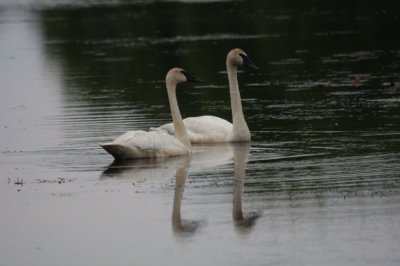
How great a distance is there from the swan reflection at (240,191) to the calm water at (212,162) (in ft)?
0.10

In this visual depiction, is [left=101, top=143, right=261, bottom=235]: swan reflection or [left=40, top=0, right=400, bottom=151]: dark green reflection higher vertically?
[left=40, top=0, right=400, bottom=151]: dark green reflection

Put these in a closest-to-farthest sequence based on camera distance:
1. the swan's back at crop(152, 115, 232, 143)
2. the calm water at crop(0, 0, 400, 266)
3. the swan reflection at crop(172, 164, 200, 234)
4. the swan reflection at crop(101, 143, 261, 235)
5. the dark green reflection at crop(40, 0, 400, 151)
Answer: the calm water at crop(0, 0, 400, 266) → the swan reflection at crop(172, 164, 200, 234) → the swan reflection at crop(101, 143, 261, 235) → the swan's back at crop(152, 115, 232, 143) → the dark green reflection at crop(40, 0, 400, 151)

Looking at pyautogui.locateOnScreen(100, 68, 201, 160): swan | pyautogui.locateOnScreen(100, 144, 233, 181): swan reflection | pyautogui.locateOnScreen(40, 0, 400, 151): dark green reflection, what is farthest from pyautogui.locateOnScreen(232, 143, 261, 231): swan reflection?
pyautogui.locateOnScreen(40, 0, 400, 151): dark green reflection

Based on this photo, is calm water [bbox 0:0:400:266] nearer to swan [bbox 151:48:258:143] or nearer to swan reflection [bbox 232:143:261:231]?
swan reflection [bbox 232:143:261:231]

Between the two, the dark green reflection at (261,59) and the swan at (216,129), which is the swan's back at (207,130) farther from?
the dark green reflection at (261,59)

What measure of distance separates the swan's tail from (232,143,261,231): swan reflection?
1.49 metres

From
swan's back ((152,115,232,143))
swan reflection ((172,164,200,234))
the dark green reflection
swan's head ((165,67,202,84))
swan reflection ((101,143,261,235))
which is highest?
the dark green reflection

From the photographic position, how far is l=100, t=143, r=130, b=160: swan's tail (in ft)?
57.8

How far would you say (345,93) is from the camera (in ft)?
84.0

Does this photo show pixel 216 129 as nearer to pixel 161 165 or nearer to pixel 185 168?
pixel 161 165

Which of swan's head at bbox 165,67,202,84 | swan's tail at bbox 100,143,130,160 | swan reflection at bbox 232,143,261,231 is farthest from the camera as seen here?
swan's head at bbox 165,67,202,84

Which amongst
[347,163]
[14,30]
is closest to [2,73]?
[14,30]

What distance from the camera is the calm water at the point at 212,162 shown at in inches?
486

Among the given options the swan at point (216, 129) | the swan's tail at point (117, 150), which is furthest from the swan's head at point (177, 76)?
the swan's tail at point (117, 150)
